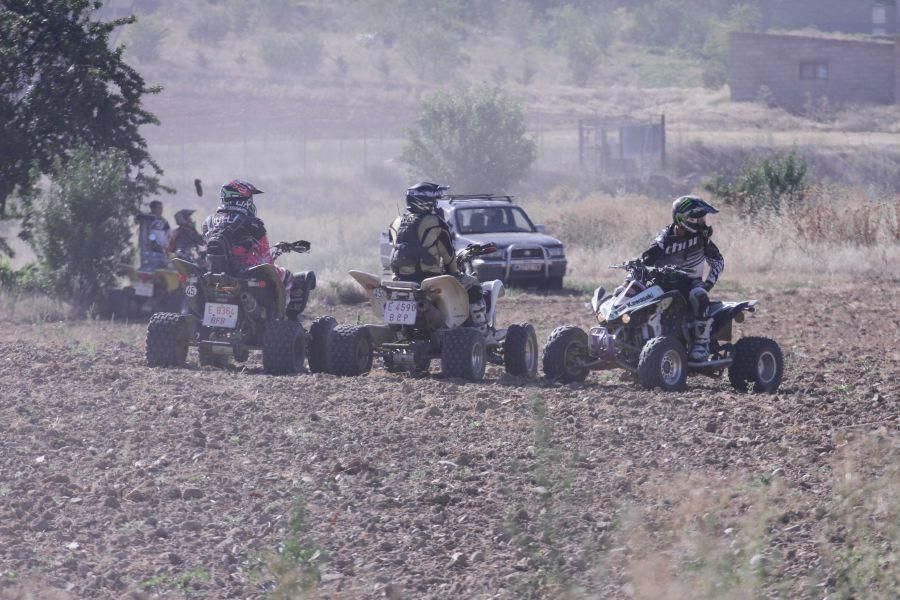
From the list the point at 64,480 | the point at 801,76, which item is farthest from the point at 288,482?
the point at 801,76

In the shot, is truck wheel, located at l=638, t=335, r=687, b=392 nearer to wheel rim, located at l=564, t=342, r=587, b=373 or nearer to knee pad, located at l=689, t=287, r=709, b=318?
knee pad, located at l=689, t=287, r=709, b=318

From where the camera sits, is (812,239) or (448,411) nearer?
(448,411)

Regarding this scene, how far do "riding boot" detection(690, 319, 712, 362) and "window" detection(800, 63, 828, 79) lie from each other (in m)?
53.7

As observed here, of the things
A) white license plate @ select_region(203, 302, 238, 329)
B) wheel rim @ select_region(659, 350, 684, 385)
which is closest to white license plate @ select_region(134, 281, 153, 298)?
white license plate @ select_region(203, 302, 238, 329)

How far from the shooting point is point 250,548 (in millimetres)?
6586

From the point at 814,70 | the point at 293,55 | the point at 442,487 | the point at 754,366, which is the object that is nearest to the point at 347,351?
the point at 754,366

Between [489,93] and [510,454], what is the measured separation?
43503 mm

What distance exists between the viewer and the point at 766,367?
11594mm

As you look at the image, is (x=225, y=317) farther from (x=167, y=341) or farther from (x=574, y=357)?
(x=574, y=357)

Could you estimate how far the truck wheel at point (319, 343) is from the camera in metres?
13.0

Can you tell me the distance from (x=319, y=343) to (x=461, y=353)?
1.66 meters

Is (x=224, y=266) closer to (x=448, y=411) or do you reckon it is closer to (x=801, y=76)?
(x=448, y=411)

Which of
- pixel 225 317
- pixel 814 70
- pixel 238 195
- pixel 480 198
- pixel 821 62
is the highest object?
pixel 821 62

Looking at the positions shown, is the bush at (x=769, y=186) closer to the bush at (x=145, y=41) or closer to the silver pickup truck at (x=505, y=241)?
the silver pickup truck at (x=505, y=241)
